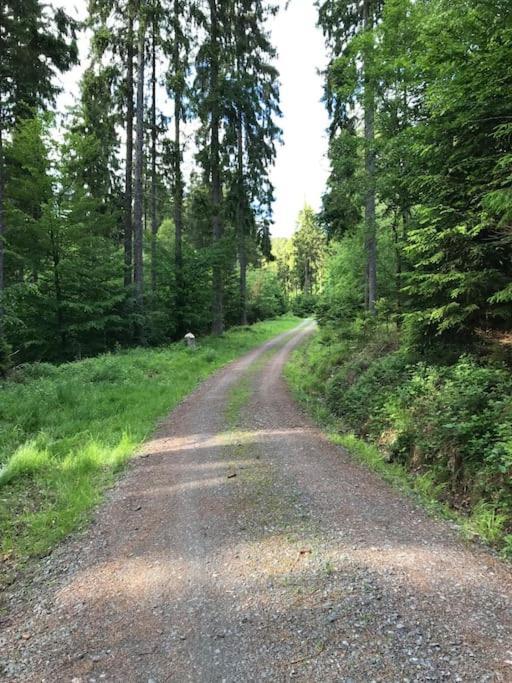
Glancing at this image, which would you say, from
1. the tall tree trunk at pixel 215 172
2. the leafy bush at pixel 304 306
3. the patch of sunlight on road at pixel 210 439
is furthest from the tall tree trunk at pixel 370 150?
the leafy bush at pixel 304 306

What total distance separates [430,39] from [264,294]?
123 feet

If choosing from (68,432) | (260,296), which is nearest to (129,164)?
(68,432)

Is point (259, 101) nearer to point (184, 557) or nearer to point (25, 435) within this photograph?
point (25, 435)

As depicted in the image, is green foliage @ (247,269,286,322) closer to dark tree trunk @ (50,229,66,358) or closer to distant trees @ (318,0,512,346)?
dark tree trunk @ (50,229,66,358)

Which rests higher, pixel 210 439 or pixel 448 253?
pixel 448 253

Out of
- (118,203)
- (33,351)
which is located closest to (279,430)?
(33,351)

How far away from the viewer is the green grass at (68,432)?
4.80 m

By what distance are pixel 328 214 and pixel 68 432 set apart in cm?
1222

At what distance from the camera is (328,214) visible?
16.3m

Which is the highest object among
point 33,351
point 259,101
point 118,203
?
point 259,101

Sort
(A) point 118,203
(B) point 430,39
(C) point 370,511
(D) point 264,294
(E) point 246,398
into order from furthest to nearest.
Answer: (D) point 264,294 → (A) point 118,203 → (E) point 246,398 → (B) point 430,39 → (C) point 370,511

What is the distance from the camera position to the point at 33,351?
663 inches

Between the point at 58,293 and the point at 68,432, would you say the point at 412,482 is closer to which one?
the point at 68,432

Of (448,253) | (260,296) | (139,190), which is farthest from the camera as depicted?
(260,296)
